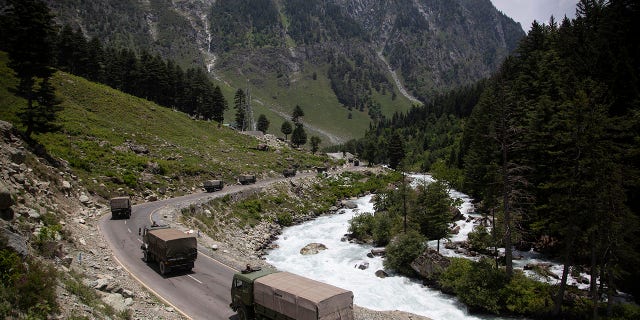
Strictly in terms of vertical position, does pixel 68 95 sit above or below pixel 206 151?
above

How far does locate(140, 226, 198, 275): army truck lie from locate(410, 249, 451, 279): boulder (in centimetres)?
2088

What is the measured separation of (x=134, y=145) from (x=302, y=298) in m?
59.6

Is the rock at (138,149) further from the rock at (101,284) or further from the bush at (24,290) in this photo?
the bush at (24,290)

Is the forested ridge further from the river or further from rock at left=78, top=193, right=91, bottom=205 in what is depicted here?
rock at left=78, top=193, right=91, bottom=205

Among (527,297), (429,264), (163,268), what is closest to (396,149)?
(429,264)

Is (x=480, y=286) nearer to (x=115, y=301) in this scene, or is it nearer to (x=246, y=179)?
(x=115, y=301)

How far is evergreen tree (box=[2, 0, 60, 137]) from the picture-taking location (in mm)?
37366

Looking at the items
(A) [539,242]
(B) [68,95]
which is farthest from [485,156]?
(B) [68,95]

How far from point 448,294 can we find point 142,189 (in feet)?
143

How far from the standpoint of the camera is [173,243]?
24.4 m

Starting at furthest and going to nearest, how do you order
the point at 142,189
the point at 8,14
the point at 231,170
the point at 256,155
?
the point at 256,155
the point at 231,170
the point at 142,189
the point at 8,14

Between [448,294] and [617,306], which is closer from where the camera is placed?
[617,306]

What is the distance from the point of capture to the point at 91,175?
48312 millimetres

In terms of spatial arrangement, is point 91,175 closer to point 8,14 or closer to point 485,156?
point 8,14
